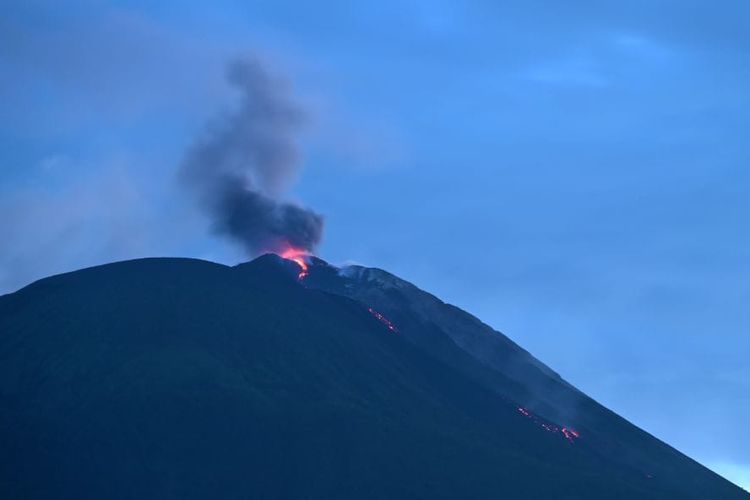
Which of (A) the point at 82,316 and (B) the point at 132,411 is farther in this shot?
(A) the point at 82,316

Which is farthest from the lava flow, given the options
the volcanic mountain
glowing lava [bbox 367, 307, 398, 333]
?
glowing lava [bbox 367, 307, 398, 333]

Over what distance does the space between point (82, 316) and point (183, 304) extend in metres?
7.27

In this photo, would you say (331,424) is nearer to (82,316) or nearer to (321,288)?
(82,316)

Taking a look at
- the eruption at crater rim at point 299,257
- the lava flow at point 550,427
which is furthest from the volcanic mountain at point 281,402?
the eruption at crater rim at point 299,257

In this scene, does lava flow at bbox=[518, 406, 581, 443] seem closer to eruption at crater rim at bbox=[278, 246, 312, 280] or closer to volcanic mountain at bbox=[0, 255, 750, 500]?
volcanic mountain at bbox=[0, 255, 750, 500]

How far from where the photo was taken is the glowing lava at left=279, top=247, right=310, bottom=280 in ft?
383

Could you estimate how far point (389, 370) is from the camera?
94688 millimetres

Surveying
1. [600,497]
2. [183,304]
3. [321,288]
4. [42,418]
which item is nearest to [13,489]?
[42,418]

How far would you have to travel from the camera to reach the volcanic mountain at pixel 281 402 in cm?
8006

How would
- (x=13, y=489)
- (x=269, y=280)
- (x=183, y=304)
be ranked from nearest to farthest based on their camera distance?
1. (x=13, y=489)
2. (x=183, y=304)
3. (x=269, y=280)

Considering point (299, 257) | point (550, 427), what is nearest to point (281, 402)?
point (550, 427)

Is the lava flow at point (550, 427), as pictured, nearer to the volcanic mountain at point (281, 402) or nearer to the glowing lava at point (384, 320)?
the volcanic mountain at point (281, 402)

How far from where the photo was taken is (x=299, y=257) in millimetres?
122250

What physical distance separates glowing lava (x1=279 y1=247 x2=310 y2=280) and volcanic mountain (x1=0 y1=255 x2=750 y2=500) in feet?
7.93
